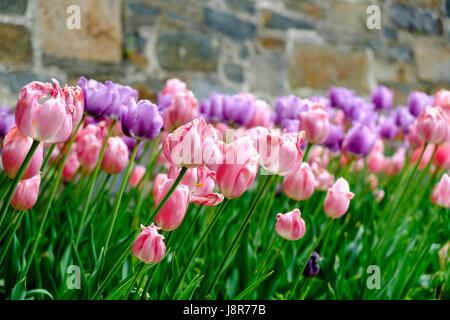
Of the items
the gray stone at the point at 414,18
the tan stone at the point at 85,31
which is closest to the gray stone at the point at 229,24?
the tan stone at the point at 85,31

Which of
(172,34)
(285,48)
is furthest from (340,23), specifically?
(172,34)

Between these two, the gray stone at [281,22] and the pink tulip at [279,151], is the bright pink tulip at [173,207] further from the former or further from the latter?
the gray stone at [281,22]

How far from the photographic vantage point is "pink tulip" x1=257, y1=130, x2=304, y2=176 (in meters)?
0.59

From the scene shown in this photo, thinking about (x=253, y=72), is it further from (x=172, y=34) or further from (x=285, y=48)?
(x=172, y=34)

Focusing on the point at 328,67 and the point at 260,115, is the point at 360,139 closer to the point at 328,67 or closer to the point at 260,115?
the point at 260,115

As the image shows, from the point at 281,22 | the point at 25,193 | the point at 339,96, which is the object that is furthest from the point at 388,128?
the point at 25,193

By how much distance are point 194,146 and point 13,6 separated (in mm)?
1520

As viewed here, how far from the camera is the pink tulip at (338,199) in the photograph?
753 millimetres

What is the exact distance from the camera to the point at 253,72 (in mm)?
2561

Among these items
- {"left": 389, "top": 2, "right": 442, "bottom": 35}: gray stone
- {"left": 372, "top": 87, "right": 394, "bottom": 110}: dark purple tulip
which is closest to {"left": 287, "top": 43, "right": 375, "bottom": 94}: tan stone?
{"left": 389, "top": 2, "right": 442, "bottom": 35}: gray stone

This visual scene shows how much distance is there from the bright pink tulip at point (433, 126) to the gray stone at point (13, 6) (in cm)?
148

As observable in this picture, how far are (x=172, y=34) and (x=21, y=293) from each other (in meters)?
1.73

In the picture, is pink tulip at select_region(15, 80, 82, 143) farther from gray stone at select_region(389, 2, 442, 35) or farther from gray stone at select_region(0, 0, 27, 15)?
gray stone at select_region(389, 2, 442, 35)
